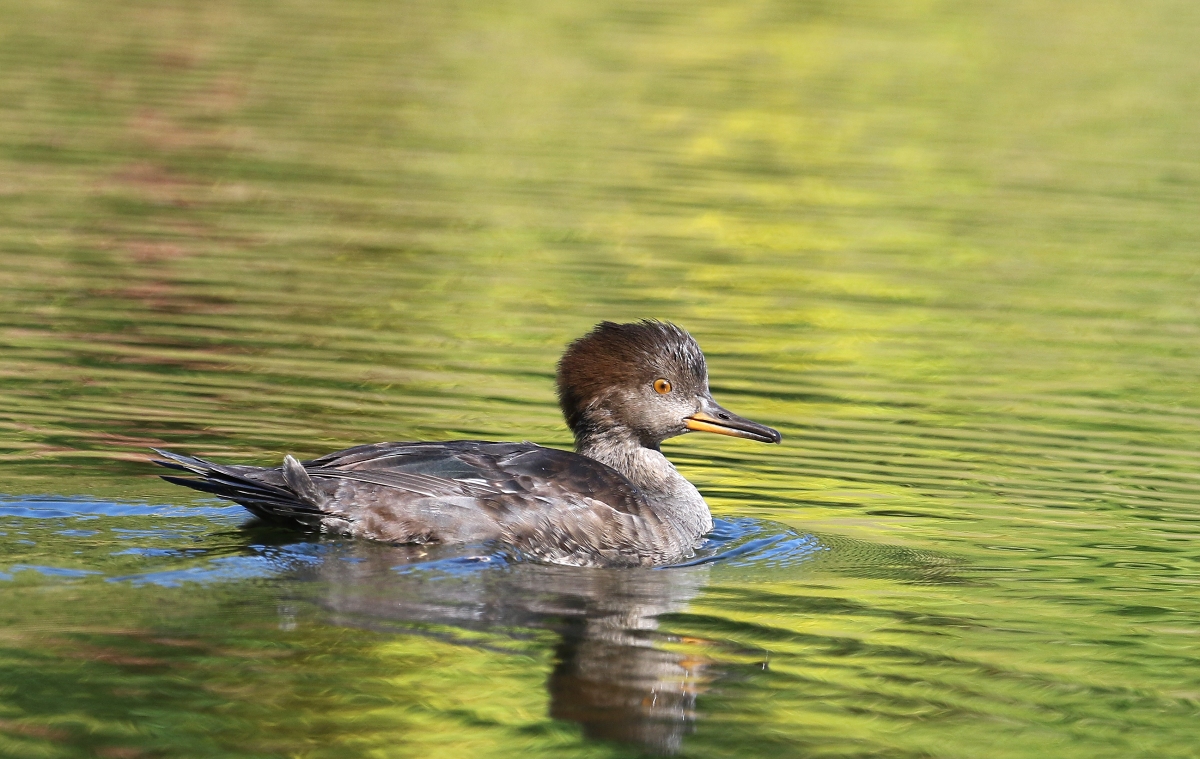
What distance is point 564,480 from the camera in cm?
887

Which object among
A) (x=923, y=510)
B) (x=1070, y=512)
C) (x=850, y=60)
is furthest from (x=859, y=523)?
(x=850, y=60)

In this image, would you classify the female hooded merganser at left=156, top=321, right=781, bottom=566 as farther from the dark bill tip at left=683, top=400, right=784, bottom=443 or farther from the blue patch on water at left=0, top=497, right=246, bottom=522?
the blue patch on water at left=0, top=497, right=246, bottom=522

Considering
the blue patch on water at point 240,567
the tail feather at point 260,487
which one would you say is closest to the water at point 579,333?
the blue patch on water at point 240,567

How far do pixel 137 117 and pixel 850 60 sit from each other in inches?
481

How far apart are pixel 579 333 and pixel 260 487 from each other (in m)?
5.41

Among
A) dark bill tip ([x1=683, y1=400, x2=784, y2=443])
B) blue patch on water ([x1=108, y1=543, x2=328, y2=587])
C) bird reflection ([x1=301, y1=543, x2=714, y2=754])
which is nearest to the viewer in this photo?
bird reflection ([x1=301, y1=543, x2=714, y2=754])

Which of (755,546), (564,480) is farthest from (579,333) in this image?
(564,480)

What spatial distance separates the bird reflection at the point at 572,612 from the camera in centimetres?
665

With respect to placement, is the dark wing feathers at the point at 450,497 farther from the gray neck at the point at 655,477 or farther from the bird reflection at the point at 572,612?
the gray neck at the point at 655,477

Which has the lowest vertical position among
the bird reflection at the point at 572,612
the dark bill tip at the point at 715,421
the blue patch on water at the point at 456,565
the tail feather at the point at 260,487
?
the bird reflection at the point at 572,612

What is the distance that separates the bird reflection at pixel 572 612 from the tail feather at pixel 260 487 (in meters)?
0.27

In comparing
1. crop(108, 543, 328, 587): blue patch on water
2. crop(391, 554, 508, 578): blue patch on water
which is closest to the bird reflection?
crop(391, 554, 508, 578): blue patch on water

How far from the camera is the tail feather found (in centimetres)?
814

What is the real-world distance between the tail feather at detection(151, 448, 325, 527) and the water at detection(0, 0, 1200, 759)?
0.17 m
